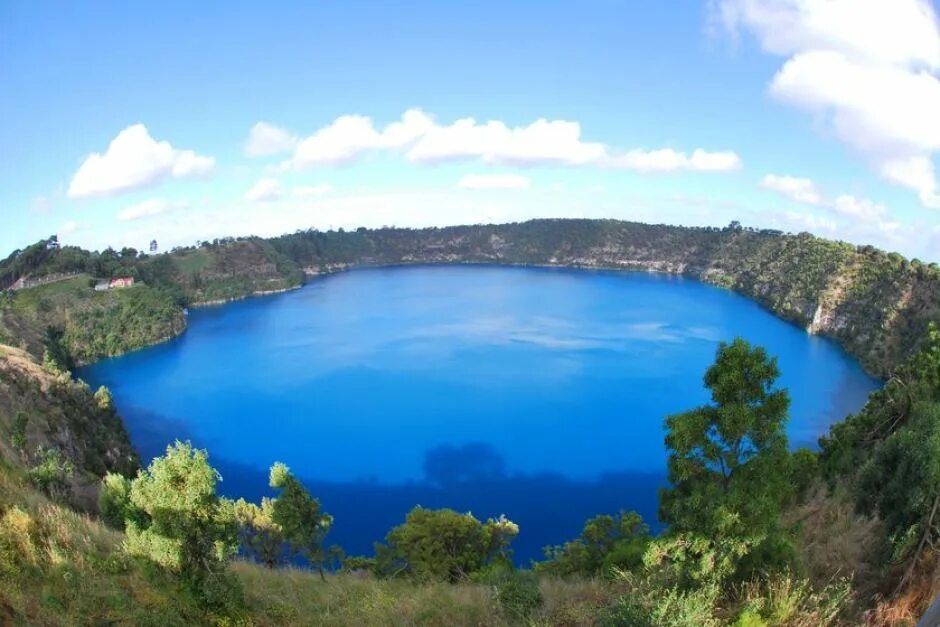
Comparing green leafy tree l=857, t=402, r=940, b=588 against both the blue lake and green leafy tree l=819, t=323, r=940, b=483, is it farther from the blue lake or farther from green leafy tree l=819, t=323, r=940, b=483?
the blue lake

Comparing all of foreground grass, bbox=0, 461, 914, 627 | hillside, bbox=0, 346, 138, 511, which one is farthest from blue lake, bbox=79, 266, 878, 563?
foreground grass, bbox=0, 461, 914, 627

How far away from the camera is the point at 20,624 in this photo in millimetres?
6852

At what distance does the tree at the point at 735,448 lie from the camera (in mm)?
8805

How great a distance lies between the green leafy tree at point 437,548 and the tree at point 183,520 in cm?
1208

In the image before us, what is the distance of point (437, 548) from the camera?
20.7m

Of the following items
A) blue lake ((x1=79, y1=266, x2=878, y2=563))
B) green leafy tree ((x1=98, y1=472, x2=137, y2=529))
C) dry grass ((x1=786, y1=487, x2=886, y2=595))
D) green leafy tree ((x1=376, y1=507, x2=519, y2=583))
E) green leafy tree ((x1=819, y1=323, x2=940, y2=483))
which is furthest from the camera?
blue lake ((x1=79, y1=266, x2=878, y2=563))

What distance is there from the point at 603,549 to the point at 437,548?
636 cm

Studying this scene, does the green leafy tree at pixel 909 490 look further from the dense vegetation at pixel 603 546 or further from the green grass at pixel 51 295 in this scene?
the green grass at pixel 51 295

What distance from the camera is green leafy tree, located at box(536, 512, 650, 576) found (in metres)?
17.0

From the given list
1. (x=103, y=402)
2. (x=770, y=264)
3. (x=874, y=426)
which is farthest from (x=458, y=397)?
(x=770, y=264)

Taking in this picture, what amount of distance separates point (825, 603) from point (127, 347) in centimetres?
8866

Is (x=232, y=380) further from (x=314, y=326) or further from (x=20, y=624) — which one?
(x=20, y=624)

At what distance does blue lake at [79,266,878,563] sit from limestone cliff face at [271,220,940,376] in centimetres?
423

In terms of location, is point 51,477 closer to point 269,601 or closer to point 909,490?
point 269,601
